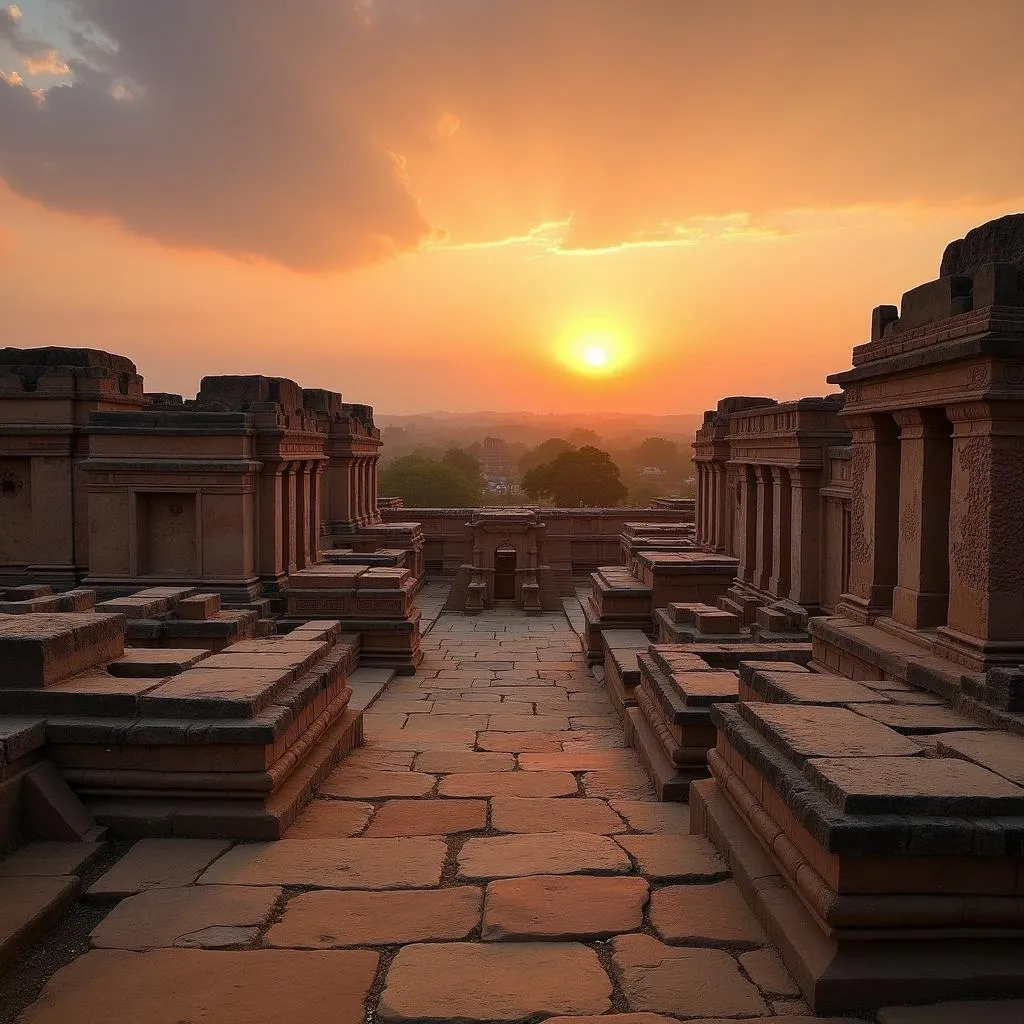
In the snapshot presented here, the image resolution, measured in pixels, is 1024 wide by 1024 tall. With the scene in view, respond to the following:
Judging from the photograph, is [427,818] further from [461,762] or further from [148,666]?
[148,666]

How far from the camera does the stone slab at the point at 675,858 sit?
4.26m

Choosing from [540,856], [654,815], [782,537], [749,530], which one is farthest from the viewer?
[749,530]

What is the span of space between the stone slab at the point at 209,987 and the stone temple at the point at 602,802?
0.05ft

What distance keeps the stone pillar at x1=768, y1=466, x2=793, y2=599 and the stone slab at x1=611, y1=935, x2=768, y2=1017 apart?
9866mm

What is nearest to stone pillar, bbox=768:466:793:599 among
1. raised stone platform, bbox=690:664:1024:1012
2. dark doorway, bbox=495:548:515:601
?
dark doorway, bbox=495:548:515:601

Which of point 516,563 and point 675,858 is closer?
point 675,858

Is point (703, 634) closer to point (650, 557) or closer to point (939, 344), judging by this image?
point (650, 557)

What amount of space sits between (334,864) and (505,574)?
17176 millimetres

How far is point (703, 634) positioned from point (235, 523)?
259 inches

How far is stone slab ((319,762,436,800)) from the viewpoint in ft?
18.8

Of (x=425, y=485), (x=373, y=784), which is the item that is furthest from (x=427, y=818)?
(x=425, y=485)

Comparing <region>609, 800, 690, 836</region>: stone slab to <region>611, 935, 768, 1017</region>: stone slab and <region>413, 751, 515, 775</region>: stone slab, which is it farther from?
<region>611, 935, 768, 1017</region>: stone slab

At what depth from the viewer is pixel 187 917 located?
3.80 metres

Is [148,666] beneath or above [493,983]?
above
